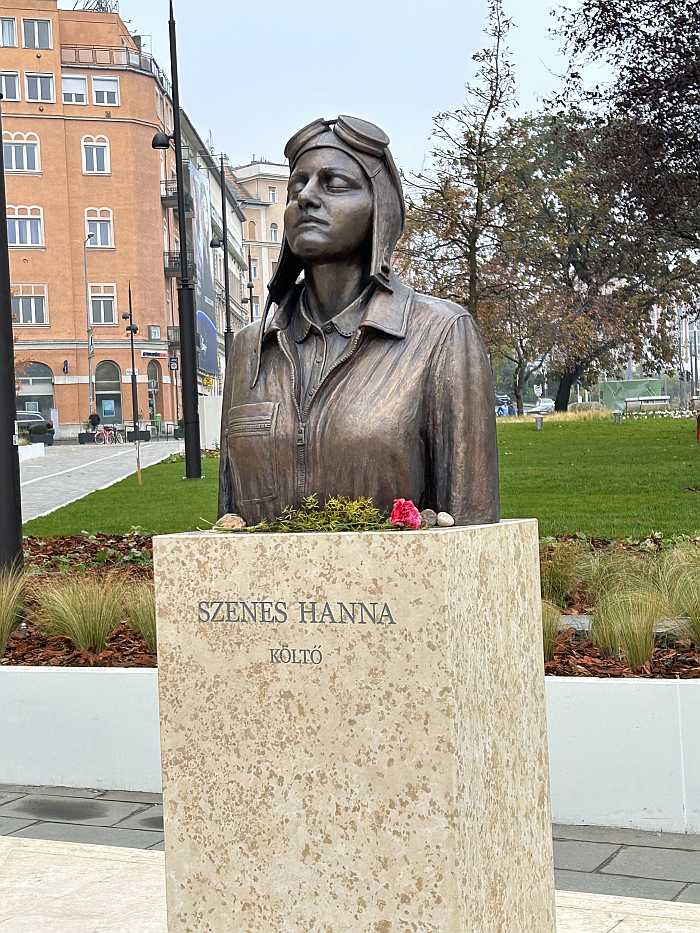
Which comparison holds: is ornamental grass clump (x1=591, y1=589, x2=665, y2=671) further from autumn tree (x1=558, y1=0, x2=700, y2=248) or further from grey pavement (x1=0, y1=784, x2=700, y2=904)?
autumn tree (x1=558, y1=0, x2=700, y2=248)

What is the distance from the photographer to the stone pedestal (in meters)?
3.76

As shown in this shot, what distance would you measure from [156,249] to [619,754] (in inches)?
2864

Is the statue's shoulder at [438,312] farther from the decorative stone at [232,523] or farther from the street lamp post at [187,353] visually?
the street lamp post at [187,353]

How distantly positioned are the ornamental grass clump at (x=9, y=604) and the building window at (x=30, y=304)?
65.7 m

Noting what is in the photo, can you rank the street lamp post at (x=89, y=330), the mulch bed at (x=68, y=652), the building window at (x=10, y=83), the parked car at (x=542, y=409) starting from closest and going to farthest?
the mulch bed at (x=68, y=652), the street lamp post at (x=89, y=330), the parked car at (x=542, y=409), the building window at (x=10, y=83)

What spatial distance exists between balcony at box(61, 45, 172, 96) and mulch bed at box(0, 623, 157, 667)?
69139 millimetres

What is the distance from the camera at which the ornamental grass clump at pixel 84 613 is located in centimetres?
833

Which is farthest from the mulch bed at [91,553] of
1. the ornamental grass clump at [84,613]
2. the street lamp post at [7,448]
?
the ornamental grass clump at [84,613]

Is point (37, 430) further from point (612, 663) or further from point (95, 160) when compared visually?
point (612, 663)

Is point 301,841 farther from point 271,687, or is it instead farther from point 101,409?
point 101,409

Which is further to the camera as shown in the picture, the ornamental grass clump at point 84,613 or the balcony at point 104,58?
the balcony at point 104,58

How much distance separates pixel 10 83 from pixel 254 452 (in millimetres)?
73858

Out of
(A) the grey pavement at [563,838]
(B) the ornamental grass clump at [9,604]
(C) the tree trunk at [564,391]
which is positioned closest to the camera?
(A) the grey pavement at [563,838]

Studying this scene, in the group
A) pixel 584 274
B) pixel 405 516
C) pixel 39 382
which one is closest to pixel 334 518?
pixel 405 516
